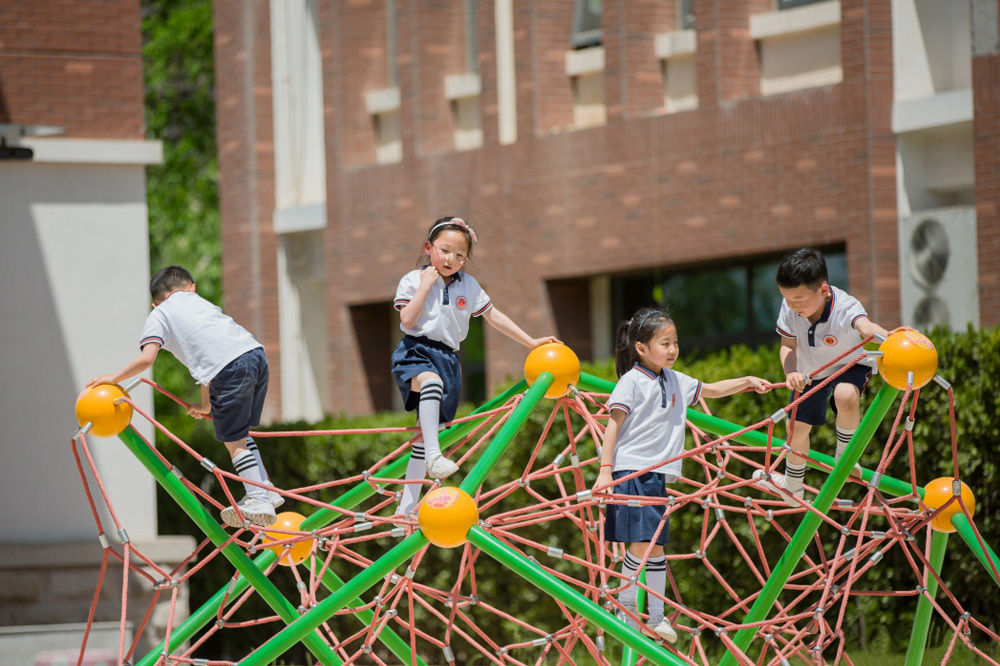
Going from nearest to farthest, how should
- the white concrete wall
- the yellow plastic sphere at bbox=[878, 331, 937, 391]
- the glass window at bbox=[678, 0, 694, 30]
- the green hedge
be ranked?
1. the yellow plastic sphere at bbox=[878, 331, 937, 391]
2. the green hedge
3. the white concrete wall
4. the glass window at bbox=[678, 0, 694, 30]

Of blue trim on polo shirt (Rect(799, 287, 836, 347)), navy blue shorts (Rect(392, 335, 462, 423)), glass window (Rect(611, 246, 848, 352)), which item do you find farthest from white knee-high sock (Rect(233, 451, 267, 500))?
glass window (Rect(611, 246, 848, 352))

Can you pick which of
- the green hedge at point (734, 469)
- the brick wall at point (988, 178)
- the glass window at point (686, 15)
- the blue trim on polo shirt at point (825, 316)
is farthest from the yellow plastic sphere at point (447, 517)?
the glass window at point (686, 15)

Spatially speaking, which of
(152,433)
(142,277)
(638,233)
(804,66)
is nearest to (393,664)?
(152,433)

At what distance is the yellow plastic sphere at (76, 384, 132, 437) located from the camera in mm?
5832

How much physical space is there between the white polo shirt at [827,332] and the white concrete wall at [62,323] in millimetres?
4938

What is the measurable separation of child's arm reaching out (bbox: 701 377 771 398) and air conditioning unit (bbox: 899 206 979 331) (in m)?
5.37

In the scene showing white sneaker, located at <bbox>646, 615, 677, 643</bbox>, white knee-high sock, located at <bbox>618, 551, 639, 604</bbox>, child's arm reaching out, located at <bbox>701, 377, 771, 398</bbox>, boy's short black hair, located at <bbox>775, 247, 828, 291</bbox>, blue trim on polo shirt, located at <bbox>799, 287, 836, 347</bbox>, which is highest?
boy's short black hair, located at <bbox>775, 247, 828, 291</bbox>

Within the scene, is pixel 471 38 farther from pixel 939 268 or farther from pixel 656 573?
pixel 656 573

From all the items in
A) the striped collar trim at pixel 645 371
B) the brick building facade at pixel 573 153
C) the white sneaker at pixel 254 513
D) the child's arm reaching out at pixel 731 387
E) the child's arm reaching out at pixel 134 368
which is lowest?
the white sneaker at pixel 254 513

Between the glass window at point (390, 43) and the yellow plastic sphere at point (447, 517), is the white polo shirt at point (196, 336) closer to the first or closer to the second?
the yellow plastic sphere at point (447, 517)

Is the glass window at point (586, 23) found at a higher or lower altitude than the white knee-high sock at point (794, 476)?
higher

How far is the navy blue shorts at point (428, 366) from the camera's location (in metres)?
6.37

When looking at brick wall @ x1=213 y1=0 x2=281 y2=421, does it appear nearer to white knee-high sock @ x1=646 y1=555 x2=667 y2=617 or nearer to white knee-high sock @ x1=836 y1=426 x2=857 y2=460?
white knee-high sock @ x1=836 y1=426 x2=857 y2=460

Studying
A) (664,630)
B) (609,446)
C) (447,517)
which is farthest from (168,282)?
(664,630)
